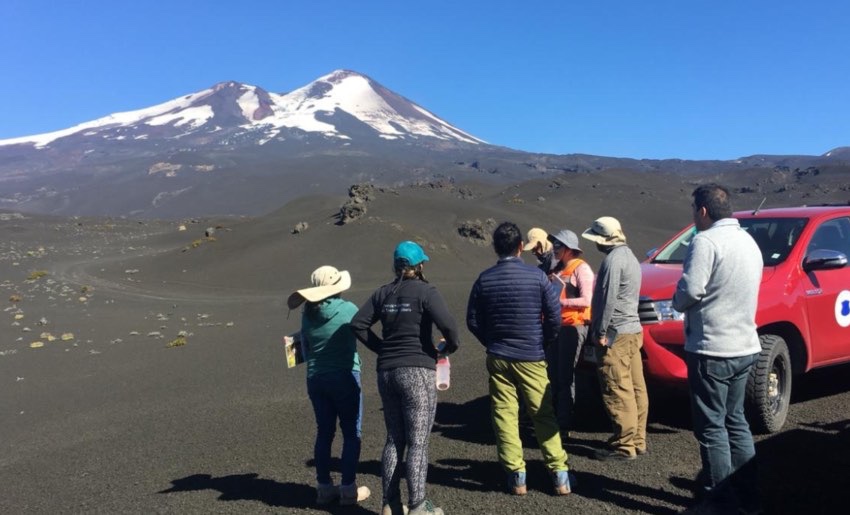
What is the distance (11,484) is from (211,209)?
8111 centimetres

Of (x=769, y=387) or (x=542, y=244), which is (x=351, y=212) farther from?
(x=769, y=387)

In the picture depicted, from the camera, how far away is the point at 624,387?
4844 mm

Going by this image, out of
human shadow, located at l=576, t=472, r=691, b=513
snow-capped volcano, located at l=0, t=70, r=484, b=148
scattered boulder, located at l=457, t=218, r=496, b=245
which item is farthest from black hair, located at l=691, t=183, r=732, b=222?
snow-capped volcano, located at l=0, t=70, r=484, b=148

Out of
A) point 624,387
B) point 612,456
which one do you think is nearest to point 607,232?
point 624,387

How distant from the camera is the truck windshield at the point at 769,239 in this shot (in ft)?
19.0

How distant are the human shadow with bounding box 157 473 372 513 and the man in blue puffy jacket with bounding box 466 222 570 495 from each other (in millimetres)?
1130

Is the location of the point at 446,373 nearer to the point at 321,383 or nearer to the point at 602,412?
the point at 321,383

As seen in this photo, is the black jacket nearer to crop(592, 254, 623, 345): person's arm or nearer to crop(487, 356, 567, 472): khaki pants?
crop(487, 356, 567, 472): khaki pants

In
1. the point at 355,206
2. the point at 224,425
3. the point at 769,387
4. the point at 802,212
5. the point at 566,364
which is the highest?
the point at 355,206

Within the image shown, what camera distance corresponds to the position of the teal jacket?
4453 millimetres

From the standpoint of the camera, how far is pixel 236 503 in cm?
480

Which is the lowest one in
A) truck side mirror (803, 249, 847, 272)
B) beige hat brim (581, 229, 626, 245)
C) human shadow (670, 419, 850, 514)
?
human shadow (670, 419, 850, 514)

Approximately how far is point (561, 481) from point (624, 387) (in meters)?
0.90

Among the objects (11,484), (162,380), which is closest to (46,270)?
(162,380)
